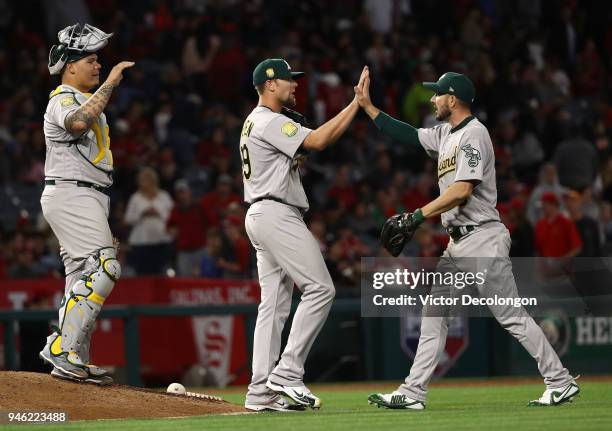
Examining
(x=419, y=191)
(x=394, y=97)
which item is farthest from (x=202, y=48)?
(x=419, y=191)

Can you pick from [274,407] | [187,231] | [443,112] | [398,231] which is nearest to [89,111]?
[398,231]

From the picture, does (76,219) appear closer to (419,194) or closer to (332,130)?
(332,130)

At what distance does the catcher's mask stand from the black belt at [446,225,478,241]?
2676mm

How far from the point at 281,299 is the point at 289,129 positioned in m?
A: 1.14

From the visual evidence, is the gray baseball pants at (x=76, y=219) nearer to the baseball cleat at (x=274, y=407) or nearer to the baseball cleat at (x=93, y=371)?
the baseball cleat at (x=93, y=371)

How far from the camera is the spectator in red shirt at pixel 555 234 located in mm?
15555

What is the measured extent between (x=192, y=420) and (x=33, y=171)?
32.0ft

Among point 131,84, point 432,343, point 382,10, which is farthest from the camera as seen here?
point 382,10

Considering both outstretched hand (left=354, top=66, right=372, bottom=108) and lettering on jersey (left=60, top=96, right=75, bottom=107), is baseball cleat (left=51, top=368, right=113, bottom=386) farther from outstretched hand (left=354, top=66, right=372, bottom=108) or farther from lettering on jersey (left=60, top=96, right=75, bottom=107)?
outstretched hand (left=354, top=66, right=372, bottom=108)

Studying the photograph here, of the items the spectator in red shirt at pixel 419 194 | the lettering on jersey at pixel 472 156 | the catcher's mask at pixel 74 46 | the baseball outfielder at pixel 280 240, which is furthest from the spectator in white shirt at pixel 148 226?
the lettering on jersey at pixel 472 156

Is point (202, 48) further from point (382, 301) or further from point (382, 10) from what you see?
point (382, 301)

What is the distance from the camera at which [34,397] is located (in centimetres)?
842

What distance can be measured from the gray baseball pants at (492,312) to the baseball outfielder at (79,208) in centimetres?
210

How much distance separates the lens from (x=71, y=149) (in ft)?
28.6
